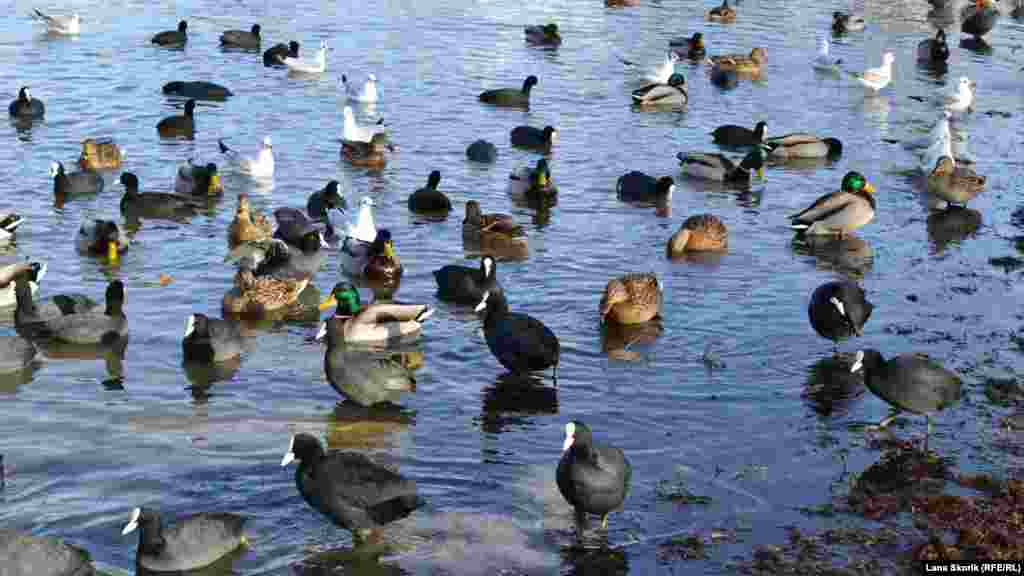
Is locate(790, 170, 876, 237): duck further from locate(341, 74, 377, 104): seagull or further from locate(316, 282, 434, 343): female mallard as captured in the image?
locate(341, 74, 377, 104): seagull

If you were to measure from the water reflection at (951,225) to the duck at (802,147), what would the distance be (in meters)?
3.85

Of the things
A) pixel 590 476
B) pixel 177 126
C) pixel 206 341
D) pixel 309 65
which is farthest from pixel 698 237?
pixel 309 65

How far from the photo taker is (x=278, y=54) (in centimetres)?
3406

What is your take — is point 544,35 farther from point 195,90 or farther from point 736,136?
point 736,136

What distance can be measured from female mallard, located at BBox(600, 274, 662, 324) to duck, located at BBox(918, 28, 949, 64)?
22.9 meters

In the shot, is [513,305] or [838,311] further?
[513,305]

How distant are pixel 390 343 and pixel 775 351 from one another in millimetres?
4244

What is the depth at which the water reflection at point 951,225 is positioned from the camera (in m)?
21.7

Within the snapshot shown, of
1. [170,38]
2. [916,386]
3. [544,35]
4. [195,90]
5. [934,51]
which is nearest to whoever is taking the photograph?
[916,386]

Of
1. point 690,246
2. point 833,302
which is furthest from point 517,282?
point 833,302

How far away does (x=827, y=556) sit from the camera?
11141 mm

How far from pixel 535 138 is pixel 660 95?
16.3 feet

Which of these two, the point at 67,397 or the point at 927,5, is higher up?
the point at 927,5

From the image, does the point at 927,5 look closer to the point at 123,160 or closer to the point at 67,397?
the point at 123,160
